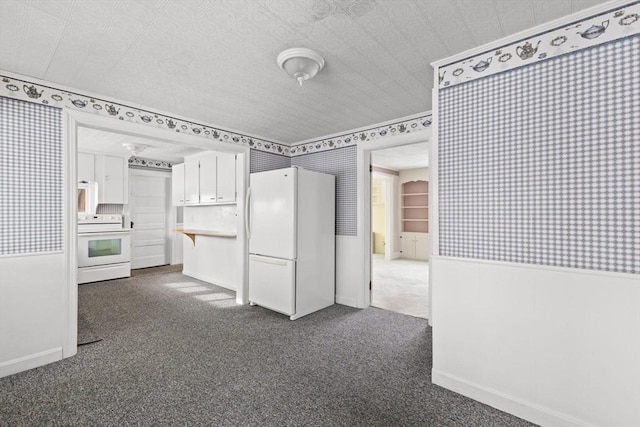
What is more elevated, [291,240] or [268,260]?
[291,240]

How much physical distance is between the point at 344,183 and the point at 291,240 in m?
1.13

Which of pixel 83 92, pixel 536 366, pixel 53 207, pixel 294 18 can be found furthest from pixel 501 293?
pixel 83 92

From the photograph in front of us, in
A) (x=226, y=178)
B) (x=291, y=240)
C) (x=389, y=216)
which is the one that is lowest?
(x=291, y=240)

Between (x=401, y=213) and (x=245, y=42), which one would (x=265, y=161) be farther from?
(x=401, y=213)

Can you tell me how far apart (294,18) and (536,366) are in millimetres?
2415

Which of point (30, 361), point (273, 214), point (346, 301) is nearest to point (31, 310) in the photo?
point (30, 361)

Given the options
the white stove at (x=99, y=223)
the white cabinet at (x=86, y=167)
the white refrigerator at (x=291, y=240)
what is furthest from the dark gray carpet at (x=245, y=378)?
the white cabinet at (x=86, y=167)

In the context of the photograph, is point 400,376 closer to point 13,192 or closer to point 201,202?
point 13,192

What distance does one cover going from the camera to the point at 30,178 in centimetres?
230

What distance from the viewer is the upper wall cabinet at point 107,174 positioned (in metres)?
5.02

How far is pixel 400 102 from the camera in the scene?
282cm

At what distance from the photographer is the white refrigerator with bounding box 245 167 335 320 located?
3334 mm

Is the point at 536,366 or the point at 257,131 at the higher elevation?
the point at 257,131

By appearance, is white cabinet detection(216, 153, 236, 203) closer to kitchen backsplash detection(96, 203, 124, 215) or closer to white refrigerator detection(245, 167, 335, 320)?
white refrigerator detection(245, 167, 335, 320)
